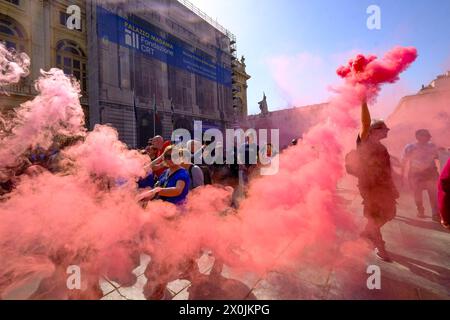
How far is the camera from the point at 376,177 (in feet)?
10.4

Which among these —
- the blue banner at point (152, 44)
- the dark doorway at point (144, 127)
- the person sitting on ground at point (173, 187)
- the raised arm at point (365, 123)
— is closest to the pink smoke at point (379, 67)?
the raised arm at point (365, 123)

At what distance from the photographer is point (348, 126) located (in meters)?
4.36

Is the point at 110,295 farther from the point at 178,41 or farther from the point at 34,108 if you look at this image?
the point at 178,41

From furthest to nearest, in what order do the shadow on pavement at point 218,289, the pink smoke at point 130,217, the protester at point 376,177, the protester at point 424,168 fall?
the protester at point 424,168
the protester at point 376,177
the pink smoke at point 130,217
the shadow on pavement at point 218,289

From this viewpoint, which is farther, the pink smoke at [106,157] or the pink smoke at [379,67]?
the pink smoke at [106,157]

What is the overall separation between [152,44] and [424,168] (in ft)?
79.4

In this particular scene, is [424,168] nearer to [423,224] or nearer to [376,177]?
[423,224]

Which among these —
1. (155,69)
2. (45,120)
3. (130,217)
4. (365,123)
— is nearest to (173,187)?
(130,217)

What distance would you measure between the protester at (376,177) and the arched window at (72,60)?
22.1m

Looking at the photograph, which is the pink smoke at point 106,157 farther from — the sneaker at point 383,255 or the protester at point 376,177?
the sneaker at point 383,255

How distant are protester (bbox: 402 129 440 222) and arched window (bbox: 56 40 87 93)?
22197mm

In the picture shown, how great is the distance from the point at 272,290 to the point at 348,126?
320 cm

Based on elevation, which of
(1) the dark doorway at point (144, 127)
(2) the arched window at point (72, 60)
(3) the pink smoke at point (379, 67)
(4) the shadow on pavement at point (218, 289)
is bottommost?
(4) the shadow on pavement at point (218, 289)

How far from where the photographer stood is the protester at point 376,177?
122 inches
